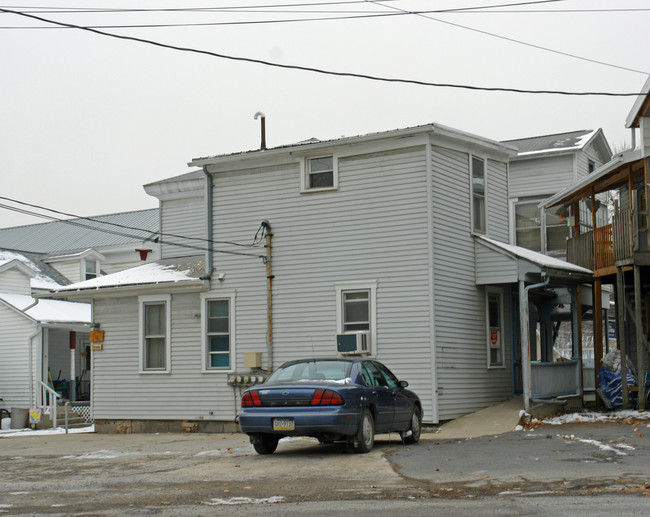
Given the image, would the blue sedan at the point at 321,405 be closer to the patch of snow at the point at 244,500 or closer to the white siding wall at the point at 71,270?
the patch of snow at the point at 244,500

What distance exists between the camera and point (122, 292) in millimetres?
23016

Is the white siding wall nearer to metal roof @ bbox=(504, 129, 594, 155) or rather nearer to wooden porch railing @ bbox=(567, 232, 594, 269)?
metal roof @ bbox=(504, 129, 594, 155)

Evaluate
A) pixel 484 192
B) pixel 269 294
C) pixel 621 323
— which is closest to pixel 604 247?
pixel 621 323

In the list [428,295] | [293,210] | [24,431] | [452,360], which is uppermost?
[293,210]

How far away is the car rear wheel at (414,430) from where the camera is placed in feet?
50.4

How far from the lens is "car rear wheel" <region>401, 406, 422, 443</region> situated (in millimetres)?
15375

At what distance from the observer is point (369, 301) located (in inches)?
772

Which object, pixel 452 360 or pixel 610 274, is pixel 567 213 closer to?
pixel 610 274

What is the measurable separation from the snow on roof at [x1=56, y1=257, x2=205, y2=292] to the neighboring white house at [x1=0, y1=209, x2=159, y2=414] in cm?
144

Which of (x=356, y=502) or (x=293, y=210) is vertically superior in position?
(x=293, y=210)

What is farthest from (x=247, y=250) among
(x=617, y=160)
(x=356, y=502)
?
(x=356, y=502)

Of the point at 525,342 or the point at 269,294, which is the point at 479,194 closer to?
the point at 525,342

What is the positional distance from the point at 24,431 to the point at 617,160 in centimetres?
1882

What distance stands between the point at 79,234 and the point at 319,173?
1034 inches
